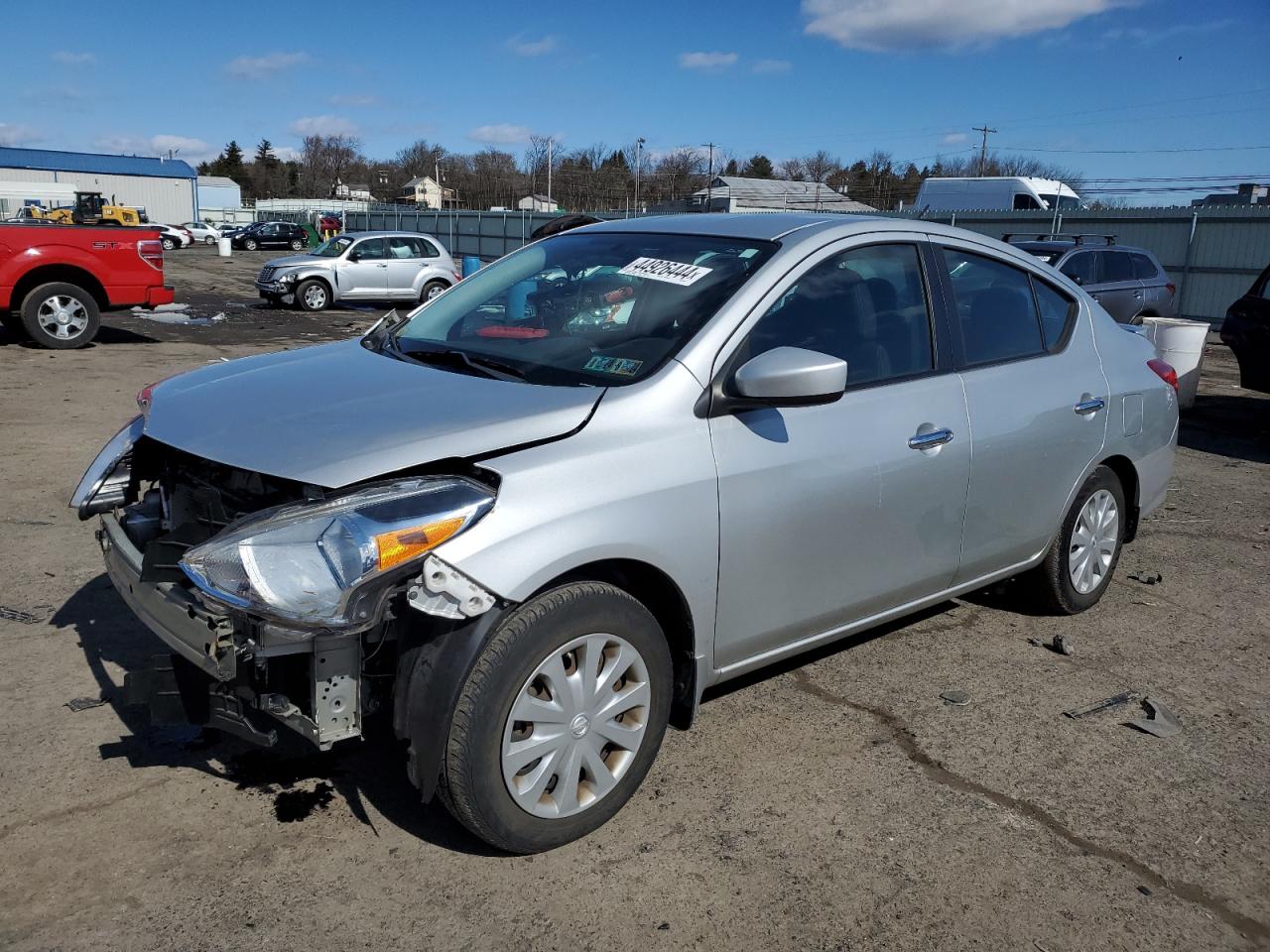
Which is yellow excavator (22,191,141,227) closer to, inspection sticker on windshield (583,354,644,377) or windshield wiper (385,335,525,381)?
windshield wiper (385,335,525,381)

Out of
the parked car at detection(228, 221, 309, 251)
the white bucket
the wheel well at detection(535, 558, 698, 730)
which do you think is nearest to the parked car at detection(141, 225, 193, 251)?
the parked car at detection(228, 221, 309, 251)

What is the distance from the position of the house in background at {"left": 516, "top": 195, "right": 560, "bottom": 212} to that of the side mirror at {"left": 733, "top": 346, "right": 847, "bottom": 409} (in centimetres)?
5434

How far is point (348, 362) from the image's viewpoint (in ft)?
11.6

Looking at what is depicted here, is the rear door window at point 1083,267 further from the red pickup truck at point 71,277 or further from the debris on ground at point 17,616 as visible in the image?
the debris on ground at point 17,616

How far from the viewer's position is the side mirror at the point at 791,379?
9.80ft

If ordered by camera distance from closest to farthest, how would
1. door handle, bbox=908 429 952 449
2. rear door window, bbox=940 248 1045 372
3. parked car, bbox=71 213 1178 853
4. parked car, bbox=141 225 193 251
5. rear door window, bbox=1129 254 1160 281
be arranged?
parked car, bbox=71 213 1178 853 → door handle, bbox=908 429 952 449 → rear door window, bbox=940 248 1045 372 → rear door window, bbox=1129 254 1160 281 → parked car, bbox=141 225 193 251

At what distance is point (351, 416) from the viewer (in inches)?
114

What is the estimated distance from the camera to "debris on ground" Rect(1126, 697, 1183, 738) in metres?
3.79

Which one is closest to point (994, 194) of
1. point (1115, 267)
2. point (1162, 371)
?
point (1115, 267)

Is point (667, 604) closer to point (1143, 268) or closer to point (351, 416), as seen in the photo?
point (351, 416)

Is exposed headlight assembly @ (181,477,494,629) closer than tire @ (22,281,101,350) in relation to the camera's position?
Yes

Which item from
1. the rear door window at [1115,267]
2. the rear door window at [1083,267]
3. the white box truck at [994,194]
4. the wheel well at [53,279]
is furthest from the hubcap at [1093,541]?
the white box truck at [994,194]

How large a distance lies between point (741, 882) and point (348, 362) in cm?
212

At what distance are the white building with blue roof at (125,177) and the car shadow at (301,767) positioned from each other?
3022 inches
